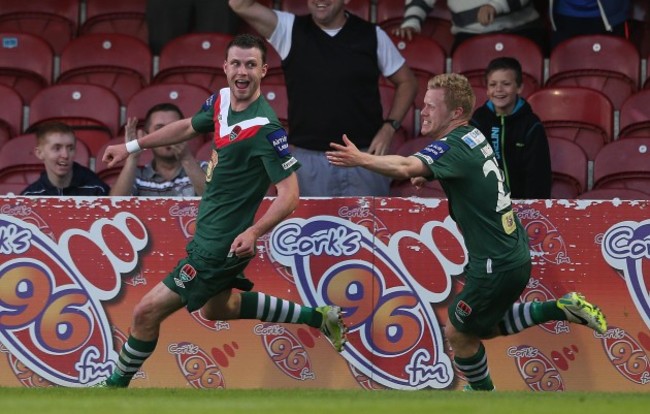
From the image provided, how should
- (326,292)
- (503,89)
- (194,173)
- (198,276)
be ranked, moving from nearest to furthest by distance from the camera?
(198,276) < (326,292) < (194,173) < (503,89)

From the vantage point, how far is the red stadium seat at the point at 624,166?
10250 millimetres

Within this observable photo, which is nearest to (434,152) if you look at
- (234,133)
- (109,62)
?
(234,133)

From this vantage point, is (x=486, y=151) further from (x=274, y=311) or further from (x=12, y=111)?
(x=12, y=111)

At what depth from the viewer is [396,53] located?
10.1 metres

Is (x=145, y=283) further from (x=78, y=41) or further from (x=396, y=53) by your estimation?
(x=78, y=41)

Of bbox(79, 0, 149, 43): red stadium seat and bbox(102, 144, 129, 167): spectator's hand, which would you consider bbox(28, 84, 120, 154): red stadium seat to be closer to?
bbox(79, 0, 149, 43): red stadium seat

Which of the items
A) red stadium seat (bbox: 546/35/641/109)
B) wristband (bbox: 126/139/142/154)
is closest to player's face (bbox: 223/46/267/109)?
wristband (bbox: 126/139/142/154)

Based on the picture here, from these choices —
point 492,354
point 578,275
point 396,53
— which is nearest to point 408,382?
point 492,354

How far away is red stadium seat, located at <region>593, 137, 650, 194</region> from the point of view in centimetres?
1025

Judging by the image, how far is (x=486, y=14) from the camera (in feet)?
36.6

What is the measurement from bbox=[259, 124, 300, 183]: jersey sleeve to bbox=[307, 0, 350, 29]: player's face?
82.1 inches

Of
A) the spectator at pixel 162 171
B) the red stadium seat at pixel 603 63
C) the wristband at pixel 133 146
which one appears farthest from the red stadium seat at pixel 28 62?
the red stadium seat at pixel 603 63

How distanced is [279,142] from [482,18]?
11.8ft

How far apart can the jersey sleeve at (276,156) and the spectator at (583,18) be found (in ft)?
13.4
